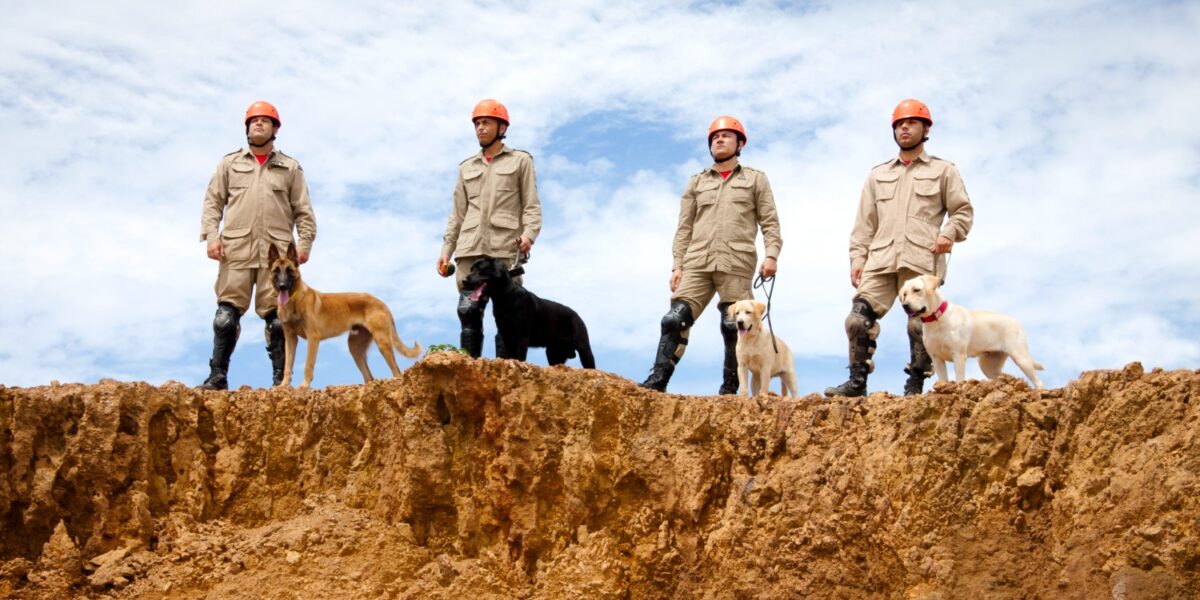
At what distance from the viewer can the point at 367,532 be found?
12.6 metres

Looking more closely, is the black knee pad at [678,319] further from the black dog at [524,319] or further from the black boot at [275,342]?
the black boot at [275,342]

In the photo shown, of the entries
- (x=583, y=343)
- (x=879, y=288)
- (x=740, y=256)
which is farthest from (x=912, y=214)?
(x=583, y=343)

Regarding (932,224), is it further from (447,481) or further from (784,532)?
(447,481)

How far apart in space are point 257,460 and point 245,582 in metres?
1.49

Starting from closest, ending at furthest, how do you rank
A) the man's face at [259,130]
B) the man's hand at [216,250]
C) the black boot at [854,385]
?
the black boot at [854,385], the man's hand at [216,250], the man's face at [259,130]

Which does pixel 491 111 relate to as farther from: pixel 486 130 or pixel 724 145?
pixel 724 145

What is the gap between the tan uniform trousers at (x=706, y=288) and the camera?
550 inches

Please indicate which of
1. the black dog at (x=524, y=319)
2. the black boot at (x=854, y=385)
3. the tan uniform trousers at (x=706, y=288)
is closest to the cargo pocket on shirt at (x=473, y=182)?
the black dog at (x=524, y=319)

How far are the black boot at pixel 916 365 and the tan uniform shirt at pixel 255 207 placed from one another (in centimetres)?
651

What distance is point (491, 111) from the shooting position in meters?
14.5

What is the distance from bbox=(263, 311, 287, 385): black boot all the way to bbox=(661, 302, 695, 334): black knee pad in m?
A: 4.23

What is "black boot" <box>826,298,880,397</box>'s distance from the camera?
12970 mm

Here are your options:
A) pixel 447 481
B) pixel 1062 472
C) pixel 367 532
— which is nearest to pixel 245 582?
pixel 367 532

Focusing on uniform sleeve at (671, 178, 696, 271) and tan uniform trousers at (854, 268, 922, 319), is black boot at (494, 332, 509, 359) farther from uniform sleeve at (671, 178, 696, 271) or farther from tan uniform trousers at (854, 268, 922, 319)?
tan uniform trousers at (854, 268, 922, 319)
